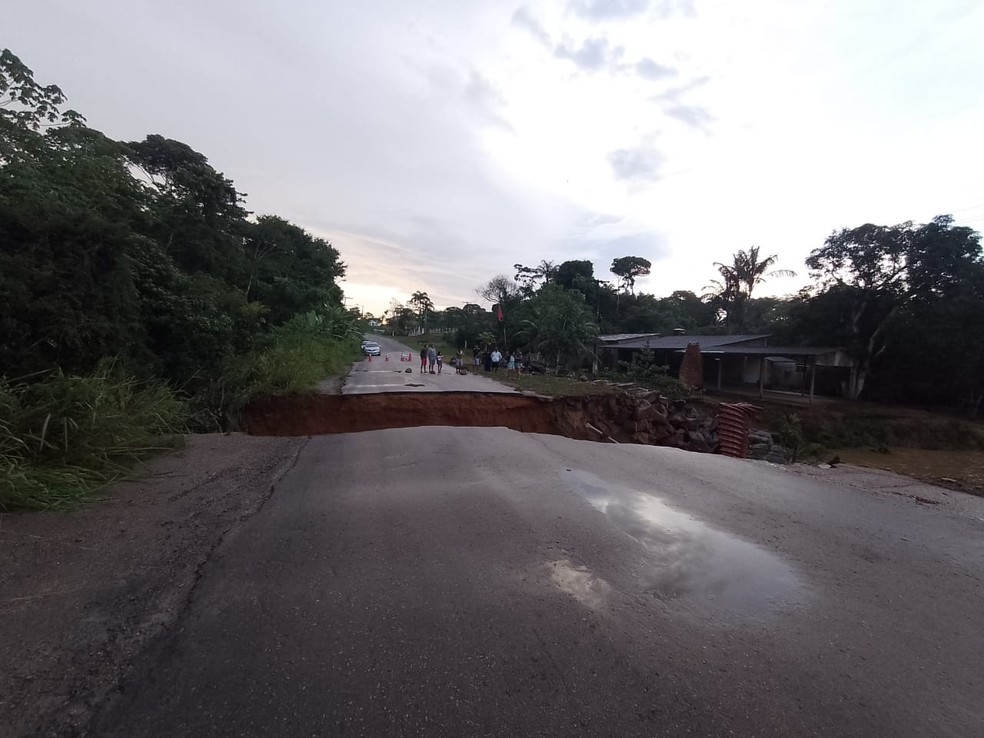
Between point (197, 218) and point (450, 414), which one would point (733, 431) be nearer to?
point (450, 414)

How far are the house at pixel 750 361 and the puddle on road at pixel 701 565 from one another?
846 inches

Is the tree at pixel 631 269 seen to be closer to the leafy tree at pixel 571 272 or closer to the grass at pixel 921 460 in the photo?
the leafy tree at pixel 571 272

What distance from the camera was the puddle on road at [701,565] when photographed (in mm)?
3191

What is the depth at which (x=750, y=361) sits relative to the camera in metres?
29.7

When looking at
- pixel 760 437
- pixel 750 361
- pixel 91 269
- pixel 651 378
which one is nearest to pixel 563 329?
pixel 651 378

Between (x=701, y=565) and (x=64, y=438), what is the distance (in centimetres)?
579

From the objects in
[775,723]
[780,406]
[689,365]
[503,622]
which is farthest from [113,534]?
[689,365]

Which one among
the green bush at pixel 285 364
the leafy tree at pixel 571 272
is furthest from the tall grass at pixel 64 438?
the leafy tree at pixel 571 272

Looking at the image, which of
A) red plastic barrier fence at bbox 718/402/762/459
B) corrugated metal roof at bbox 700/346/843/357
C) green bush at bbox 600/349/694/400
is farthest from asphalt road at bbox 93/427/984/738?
corrugated metal roof at bbox 700/346/843/357

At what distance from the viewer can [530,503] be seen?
4.83 metres

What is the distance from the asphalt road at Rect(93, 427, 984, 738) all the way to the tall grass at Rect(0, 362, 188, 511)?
1.78 metres

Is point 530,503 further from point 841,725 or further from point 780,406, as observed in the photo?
point 780,406

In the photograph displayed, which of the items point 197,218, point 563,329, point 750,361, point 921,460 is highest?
point 197,218

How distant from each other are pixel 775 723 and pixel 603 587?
120cm
